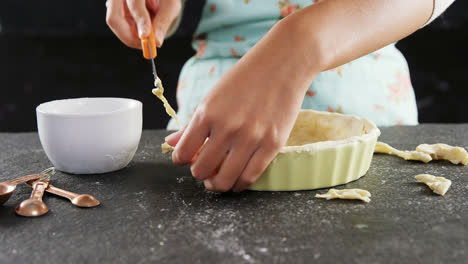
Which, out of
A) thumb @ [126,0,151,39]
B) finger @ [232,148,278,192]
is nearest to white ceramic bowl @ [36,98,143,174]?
thumb @ [126,0,151,39]

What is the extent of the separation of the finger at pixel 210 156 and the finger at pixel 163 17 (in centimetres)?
31

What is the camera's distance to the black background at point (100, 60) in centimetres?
210

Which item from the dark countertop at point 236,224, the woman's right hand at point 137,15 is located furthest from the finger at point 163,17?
the dark countertop at point 236,224

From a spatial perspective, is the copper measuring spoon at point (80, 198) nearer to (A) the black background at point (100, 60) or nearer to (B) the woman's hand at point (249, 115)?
(B) the woman's hand at point (249, 115)

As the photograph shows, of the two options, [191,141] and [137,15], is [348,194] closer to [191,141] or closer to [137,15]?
[191,141]

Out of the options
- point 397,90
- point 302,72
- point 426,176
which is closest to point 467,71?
point 397,90

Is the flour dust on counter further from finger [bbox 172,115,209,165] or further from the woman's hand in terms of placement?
finger [bbox 172,115,209,165]

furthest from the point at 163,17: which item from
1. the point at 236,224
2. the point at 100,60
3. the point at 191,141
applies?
the point at 100,60

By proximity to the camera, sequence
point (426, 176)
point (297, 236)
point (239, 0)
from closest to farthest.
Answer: point (297, 236) < point (426, 176) < point (239, 0)

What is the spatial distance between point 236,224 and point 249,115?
14 centimetres

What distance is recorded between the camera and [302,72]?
0.66 metres

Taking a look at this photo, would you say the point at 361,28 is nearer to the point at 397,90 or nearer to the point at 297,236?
the point at 297,236

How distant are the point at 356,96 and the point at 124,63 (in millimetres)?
1308

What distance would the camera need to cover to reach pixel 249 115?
2.07 feet
